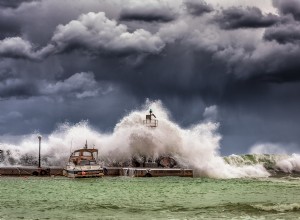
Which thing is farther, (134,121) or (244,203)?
(134,121)

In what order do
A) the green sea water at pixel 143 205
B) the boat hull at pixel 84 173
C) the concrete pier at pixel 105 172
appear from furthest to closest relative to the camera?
the concrete pier at pixel 105 172, the boat hull at pixel 84 173, the green sea water at pixel 143 205

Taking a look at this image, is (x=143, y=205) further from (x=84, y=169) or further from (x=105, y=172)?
(x=105, y=172)

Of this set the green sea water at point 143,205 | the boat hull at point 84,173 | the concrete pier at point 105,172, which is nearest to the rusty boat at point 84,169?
the boat hull at point 84,173

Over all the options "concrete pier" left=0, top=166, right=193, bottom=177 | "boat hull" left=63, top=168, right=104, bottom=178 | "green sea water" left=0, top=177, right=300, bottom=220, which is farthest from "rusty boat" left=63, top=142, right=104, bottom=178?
"green sea water" left=0, top=177, right=300, bottom=220

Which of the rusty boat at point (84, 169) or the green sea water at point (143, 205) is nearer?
the green sea water at point (143, 205)

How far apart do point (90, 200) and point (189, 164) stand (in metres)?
A: 42.0

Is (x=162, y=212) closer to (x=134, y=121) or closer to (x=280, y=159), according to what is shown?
(x=134, y=121)

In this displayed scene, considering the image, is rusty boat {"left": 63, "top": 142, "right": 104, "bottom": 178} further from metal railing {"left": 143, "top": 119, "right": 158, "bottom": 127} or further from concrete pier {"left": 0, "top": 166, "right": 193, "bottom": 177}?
metal railing {"left": 143, "top": 119, "right": 158, "bottom": 127}

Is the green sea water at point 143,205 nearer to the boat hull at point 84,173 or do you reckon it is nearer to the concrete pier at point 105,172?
the boat hull at point 84,173

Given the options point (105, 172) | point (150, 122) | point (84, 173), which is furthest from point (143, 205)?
point (150, 122)

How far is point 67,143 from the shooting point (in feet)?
246

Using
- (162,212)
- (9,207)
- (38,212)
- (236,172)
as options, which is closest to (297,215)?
(162,212)

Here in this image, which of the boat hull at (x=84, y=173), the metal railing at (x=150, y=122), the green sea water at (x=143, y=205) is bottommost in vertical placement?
the green sea water at (x=143, y=205)

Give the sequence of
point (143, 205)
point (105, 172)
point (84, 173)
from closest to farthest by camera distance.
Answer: point (143, 205), point (84, 173), point (105, 172)
